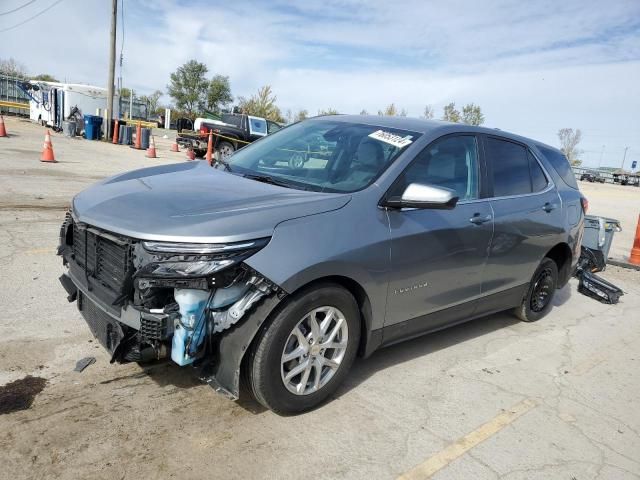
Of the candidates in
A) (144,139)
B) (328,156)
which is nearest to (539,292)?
(328,156)

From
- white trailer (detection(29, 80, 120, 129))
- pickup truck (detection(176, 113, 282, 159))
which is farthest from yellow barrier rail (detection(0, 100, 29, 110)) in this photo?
pickup truck (detection(176, 113, 282, 159))

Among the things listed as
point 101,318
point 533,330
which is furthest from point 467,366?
point 101,318

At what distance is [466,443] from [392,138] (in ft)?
6.89

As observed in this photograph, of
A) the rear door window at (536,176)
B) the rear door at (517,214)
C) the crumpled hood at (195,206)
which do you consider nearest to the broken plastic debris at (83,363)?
the crumpled hood at (195,206)

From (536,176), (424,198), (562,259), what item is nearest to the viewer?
(424,198)

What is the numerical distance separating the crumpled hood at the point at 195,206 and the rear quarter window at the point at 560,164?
313 centimetres

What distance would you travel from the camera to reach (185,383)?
11.2 feet

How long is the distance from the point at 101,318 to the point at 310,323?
1.21 m

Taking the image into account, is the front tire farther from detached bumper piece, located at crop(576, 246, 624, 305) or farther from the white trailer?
the white trailer

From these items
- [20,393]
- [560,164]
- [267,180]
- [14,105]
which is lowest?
[20,393]

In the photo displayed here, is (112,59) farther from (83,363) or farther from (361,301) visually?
(361,301)

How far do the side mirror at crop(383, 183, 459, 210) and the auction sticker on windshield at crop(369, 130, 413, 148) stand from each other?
0.50 meters

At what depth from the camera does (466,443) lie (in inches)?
123

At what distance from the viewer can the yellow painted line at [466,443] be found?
9.16 ft
